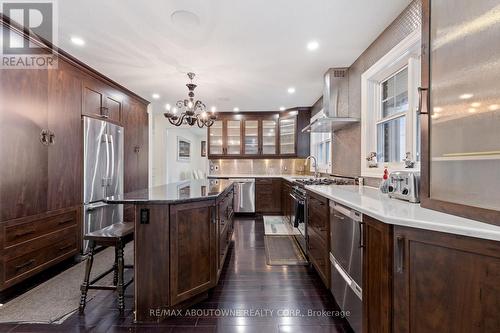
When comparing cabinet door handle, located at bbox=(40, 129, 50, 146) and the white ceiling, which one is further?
cabinet door handle, located at bbox=(40, 129, 50, 146)

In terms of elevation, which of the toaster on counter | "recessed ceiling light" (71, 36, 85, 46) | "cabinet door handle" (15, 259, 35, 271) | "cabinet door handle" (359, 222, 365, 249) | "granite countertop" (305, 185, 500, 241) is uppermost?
"recessed ceiling light" (71, 36, 85, 46)

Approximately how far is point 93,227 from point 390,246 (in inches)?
141

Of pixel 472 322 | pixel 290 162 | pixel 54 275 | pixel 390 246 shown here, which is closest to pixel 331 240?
pixel 390 246

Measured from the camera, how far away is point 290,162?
20.3 feet

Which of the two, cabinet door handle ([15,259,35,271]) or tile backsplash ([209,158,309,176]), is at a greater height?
tile backsplash ([209,158,309,176])

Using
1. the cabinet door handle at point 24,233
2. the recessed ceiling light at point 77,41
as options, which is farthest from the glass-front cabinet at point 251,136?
the cabinet door handle at point 24,233

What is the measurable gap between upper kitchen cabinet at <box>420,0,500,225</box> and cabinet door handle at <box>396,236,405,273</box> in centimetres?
32

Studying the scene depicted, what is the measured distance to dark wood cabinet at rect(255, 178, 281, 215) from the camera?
18.5 ft

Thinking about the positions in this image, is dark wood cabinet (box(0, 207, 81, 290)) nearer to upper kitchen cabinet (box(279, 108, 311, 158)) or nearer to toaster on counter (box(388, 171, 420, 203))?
toaster on counter (box(388, 171, 420, 203))

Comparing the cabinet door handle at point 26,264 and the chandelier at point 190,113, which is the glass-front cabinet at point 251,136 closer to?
the chandelier at point 190,113

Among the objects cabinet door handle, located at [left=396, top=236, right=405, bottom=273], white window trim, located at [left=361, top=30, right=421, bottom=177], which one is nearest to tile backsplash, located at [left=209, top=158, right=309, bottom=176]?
white window trim, located at [left=361, top=30, right=421, bottom=177]

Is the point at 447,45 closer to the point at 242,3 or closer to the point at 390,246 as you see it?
the point at 390,246

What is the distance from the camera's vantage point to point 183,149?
823 cm

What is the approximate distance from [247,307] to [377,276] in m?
1.18
